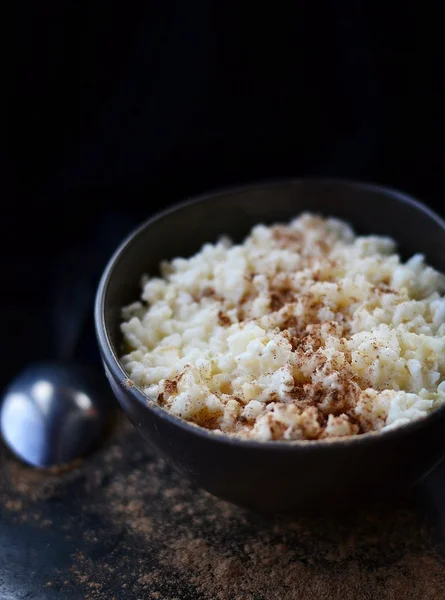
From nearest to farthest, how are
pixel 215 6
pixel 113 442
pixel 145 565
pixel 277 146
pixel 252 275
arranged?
pixel 145 565 < pixel 252 275 < pixel 113 442 < pixel 215 6 < pixel 277 146

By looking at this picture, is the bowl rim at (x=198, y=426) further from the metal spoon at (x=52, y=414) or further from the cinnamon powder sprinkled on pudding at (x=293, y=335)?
the metal spoon at (x=52, y=414)

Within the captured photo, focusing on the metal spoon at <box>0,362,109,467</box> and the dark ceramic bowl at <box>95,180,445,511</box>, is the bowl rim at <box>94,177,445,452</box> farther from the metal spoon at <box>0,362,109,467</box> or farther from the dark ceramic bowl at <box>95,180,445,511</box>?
the metal spoon at <box>0,362,109,467</box>

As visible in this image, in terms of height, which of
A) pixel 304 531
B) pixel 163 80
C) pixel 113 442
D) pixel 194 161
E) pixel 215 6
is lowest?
pixel 113 442

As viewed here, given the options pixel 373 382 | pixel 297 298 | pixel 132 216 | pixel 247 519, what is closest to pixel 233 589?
pixel 247 519

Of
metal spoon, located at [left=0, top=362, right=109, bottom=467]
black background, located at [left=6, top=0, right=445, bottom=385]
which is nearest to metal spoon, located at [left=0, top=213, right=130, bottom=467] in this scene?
metal spoon, located at [left=0, top=362, right=109, bottom=467]

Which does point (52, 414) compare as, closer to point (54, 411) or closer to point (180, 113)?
point (54, 411)

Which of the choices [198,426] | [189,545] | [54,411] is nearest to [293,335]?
[198,426]

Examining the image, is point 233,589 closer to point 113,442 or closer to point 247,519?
point 247,519

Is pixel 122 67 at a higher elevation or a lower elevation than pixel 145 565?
higher
